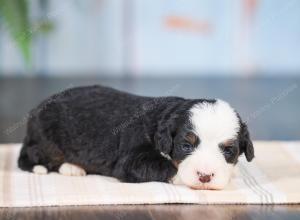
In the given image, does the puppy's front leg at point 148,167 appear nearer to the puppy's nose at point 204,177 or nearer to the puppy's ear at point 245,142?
the puppy's nose at point 204,177

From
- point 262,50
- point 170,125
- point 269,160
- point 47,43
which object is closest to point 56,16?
point 47,43

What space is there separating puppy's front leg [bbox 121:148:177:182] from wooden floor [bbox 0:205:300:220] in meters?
0.23

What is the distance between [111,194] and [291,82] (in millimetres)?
4462

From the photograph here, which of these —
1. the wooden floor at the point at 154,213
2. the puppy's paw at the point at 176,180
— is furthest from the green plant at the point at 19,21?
the wooden floor at the point at 154,213

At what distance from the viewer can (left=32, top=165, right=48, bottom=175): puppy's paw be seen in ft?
11.7

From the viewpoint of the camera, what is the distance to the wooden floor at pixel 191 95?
9.79 ft

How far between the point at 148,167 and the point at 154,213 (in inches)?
13.8

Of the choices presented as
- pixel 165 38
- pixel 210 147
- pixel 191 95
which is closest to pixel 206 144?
pixel 210 147

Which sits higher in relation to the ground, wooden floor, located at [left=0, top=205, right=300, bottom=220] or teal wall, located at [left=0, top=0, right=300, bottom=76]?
wooden floor, located at [left=0, top=205, right=300, bottom=220]

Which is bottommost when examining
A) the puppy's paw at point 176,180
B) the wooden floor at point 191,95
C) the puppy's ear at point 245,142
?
the wooden floor at point 191,95

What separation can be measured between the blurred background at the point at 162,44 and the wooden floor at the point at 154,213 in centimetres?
407

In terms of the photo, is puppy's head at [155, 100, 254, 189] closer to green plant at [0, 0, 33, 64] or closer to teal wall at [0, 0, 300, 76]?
green plant at [0, 0, 33, 64]

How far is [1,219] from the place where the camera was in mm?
2906

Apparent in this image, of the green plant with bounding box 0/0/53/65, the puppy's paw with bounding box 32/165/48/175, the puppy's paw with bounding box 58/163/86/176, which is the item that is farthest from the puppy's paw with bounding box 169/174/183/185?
the green plant with bounding box 0/0/53/65
